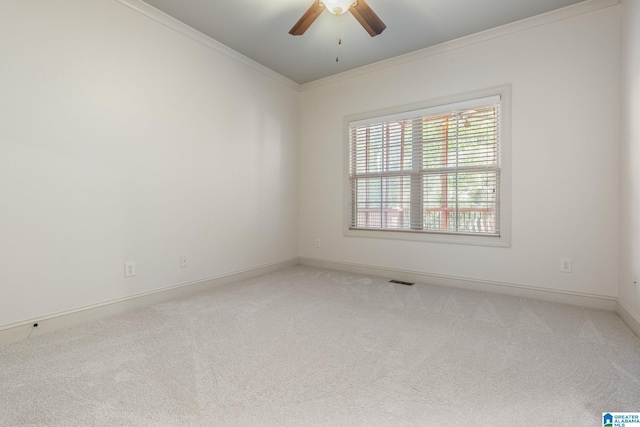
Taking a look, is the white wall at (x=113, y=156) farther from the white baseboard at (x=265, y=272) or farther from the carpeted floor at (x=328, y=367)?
the carpeted floor at (x=328, y=367)

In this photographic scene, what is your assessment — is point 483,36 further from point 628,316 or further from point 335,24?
point 628,316

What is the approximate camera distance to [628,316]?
2.24m

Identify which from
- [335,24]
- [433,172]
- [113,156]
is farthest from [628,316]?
[113,156]

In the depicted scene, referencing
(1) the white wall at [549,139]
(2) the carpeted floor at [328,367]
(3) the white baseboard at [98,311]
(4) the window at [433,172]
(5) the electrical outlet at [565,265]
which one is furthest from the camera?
(4) the window at [433,172]

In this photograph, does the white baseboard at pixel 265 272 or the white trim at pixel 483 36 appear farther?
the white trim at pixel 483 36

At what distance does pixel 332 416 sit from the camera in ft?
4.23

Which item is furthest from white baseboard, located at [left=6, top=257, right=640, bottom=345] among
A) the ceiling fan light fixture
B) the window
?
the ceiling fan light fixture

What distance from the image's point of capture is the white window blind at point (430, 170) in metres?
3.16

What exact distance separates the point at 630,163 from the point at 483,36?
1806 mm

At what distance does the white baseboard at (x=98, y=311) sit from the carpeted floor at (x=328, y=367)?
0.09 meters

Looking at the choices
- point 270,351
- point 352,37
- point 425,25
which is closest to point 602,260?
point 425,25

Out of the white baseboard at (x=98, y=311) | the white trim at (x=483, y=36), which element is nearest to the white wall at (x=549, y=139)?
the white trim at (x=483, y=36)

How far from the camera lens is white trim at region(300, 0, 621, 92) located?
2.63 meters

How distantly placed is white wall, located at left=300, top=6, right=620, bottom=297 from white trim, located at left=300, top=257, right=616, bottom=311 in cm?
5
